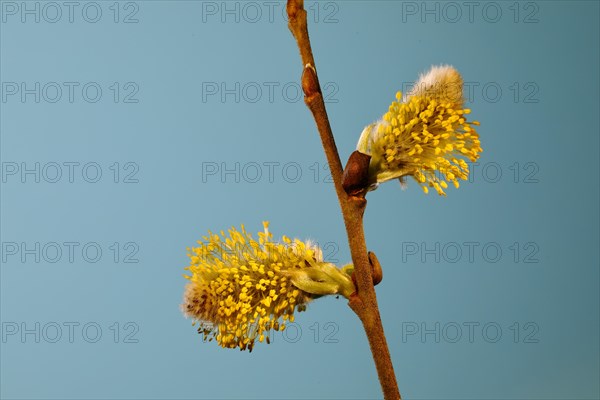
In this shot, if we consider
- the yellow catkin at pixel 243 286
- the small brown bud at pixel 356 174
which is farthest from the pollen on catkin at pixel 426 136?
the yellow catkin at pixel 243 286

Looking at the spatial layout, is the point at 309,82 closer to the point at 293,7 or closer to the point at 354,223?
the point at 293,7

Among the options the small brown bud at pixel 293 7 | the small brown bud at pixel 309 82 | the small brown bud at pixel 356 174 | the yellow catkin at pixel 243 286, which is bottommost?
the yellow catkin at pixel 243 286

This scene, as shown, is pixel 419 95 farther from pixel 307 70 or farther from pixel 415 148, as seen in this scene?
pixel 307 70

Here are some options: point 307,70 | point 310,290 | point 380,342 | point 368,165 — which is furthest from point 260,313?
point 307,70

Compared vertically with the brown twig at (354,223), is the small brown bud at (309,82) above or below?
above

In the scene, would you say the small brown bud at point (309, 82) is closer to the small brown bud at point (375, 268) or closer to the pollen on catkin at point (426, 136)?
the pollen on catkin at point (426, 136)

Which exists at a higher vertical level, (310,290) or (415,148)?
(415,148)
